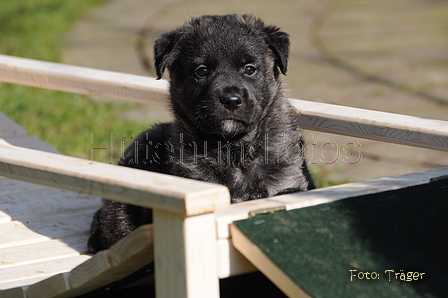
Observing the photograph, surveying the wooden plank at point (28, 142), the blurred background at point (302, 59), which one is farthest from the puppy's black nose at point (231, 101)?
the wooden plank at point (28, 142)

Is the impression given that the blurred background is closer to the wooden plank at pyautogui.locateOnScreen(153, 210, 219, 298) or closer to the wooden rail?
the wooden rail

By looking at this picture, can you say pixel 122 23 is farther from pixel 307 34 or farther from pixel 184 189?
pixel 184 189

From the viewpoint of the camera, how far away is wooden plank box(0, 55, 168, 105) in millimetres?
3789

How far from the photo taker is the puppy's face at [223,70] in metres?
3.01

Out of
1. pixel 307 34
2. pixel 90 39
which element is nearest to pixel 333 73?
pixel 307 34

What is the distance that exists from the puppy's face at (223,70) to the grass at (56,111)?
2162mm

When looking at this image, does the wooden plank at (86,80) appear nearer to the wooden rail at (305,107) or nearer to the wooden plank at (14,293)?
the wooden rail at (305,107)

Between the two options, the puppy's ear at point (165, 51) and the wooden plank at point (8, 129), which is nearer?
the puppy's ear at point (165, 51)

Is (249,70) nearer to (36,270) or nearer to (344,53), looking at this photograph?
(36,270)

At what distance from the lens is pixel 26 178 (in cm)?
227

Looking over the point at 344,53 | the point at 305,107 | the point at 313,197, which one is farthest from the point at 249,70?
the point at 344,53

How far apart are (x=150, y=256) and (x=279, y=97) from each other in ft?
4.77

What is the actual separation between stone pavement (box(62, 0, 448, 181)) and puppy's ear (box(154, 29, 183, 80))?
2.04 m

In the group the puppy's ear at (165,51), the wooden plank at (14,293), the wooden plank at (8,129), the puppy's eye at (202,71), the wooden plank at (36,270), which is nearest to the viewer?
the wooden plank at (14,293)
